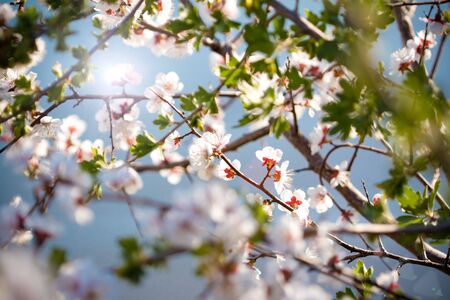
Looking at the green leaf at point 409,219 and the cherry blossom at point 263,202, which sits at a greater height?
the green leaf at point 409,219

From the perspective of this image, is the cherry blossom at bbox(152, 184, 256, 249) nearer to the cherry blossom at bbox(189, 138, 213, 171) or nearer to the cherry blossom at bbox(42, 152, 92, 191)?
the cherry blossom at bbox(42, 152, 92, 191)

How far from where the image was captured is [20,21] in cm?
94

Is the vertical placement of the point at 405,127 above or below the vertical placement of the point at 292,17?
below

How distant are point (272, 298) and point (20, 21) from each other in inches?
37.5

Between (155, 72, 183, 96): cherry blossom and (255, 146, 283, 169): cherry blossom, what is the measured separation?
59 cm

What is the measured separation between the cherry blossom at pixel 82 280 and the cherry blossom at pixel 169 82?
1314mm

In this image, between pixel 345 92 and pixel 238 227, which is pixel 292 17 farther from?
pixel 238 227

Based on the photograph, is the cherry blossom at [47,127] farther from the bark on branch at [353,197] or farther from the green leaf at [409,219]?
the green leaf at [409,219]

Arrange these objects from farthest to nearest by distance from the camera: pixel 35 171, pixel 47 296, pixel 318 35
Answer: pixel 35 171
pixel 318 35
pixel 47 296

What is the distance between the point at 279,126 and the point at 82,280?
670 mm

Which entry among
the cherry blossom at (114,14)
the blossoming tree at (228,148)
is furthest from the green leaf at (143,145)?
the cherry blossom at (114,14)

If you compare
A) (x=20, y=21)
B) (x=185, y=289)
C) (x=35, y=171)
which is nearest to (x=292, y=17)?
(x=20, y=21)

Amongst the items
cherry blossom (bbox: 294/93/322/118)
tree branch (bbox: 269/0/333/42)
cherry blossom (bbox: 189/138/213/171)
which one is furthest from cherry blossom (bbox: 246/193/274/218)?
tree branch (bbox: 269/0/333/42)

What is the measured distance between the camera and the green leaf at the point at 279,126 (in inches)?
40.4
